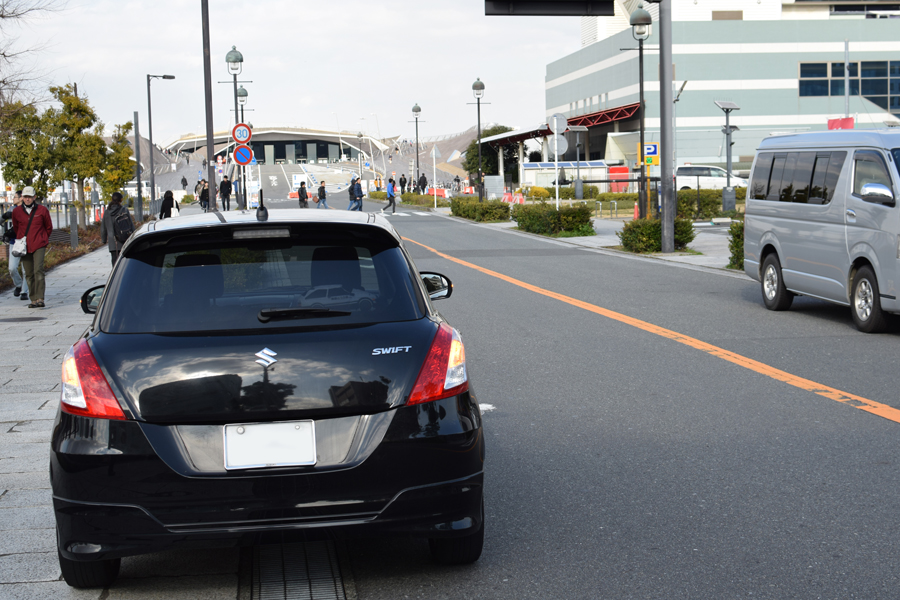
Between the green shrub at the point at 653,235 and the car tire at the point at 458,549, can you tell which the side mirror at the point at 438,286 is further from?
the green shrub at the point at 653,235

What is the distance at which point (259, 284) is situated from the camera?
3938mm

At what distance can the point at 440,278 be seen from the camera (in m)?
5.65

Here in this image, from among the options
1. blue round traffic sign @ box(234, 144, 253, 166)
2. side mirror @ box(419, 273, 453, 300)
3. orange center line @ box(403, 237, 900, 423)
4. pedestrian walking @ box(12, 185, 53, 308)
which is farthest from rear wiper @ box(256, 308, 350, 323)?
blue round traffic sign @ box(234, 144, 253, 166)

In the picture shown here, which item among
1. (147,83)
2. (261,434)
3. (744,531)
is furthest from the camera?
(147,83)

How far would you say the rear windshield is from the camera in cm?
361

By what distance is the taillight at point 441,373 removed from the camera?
3.53 meters

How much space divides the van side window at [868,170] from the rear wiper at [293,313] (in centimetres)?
810

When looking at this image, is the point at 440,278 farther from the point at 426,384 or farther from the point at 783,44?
the point at 783,44

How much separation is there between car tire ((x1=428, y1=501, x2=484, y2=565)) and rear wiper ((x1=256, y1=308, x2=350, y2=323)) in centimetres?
106

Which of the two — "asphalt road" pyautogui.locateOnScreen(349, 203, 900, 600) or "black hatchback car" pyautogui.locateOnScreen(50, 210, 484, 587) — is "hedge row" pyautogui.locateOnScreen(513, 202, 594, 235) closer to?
"asphalt road" pyautogui.locateOnScreen(349, 203, 900, 600)

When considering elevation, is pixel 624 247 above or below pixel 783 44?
below

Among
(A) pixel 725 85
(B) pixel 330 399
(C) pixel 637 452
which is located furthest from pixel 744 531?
(A) pixel 725 85

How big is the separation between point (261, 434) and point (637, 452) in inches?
116

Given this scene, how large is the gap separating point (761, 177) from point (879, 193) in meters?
2.73
